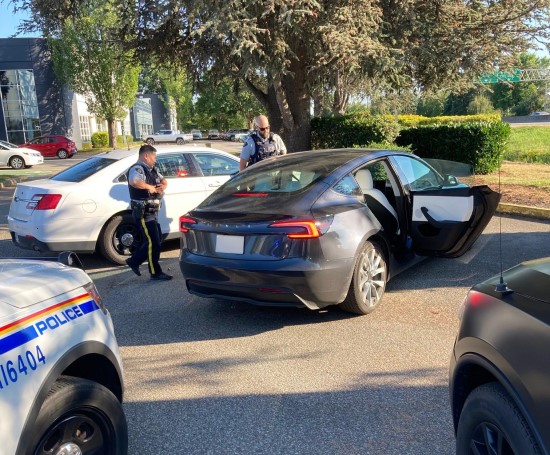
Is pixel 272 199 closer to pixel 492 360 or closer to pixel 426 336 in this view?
pixel 426 336

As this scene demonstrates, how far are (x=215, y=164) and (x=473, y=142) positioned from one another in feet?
27.0

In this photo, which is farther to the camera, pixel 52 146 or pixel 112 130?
pixel 112 130

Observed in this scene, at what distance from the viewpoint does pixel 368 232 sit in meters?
4.81

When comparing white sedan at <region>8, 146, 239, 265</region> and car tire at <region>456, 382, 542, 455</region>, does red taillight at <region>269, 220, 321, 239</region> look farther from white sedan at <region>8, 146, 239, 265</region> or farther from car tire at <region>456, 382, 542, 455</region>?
white sedan at <region>8, 146, 239, 265</region>

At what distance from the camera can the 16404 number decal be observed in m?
1.98

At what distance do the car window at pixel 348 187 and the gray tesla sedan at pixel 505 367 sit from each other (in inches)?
97.5

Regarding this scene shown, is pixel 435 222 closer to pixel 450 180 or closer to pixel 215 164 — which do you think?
pixel 450 180

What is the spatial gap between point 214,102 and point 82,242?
73.8 metres

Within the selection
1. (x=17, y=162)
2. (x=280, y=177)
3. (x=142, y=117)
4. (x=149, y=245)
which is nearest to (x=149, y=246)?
(x=149, y=245)

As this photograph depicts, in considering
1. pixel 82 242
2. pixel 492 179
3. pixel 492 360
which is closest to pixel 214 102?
pixel 492 179

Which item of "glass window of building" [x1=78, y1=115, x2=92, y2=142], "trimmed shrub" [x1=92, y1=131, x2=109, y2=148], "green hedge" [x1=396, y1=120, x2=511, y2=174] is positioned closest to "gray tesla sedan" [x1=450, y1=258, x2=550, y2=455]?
"green hedge" [x1=396, y1=120, x2=511, y2=174]

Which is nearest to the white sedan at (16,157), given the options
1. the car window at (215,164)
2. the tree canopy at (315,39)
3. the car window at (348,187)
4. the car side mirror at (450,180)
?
the tree canopy at (315,39)

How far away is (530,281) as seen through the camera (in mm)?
2188

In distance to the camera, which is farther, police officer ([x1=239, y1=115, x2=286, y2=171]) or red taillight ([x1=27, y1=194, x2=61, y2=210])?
police officer ([x1=239, y1=115, x2=286, y2=171])
